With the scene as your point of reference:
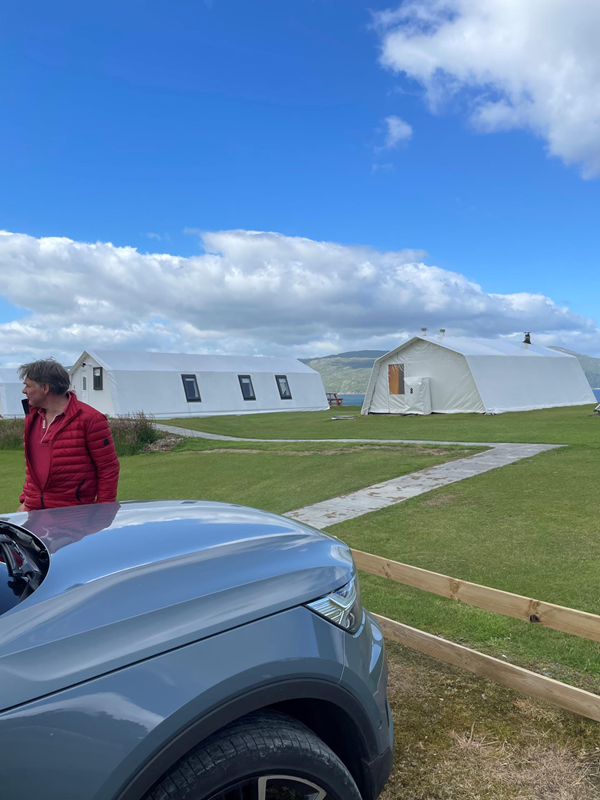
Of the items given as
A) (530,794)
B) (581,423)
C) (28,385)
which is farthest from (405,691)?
(581,423)

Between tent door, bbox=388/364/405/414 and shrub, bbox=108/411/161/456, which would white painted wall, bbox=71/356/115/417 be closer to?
shrub, bbox=108/411/161/456

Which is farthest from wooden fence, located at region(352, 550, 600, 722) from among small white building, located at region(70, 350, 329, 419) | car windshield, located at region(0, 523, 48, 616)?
small white building, located at region(70, 350, 329, 419)

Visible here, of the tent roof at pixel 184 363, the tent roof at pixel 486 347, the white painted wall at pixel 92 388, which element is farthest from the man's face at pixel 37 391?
the tent roof at pixel 184 363

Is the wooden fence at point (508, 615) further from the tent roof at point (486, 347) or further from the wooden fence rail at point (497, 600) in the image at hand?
the tent roof at point (486, 347)

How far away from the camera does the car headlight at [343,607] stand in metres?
1.92

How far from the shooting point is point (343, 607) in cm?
201

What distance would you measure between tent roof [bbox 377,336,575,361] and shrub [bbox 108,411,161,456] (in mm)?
13833

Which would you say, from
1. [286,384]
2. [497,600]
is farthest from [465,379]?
[497,600]

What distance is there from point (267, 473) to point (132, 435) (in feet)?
26.2

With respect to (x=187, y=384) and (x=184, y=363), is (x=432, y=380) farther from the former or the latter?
(x=184, y=363)

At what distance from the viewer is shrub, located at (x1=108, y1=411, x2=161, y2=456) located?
18.5 meters

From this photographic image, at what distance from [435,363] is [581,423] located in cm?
990

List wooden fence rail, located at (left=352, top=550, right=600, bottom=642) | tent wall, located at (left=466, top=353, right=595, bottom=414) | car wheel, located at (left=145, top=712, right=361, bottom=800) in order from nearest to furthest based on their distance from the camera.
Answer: car wheel, located at (left=145, top=712, right=361, bottom=800) < wooden fence rail, located at (left=352, top=550, right=600, bottom=642) < tent wall, located at (left=466, top=353, right=595, bottom=414)

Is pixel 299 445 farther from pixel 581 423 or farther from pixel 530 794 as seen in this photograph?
pixel 530 794
